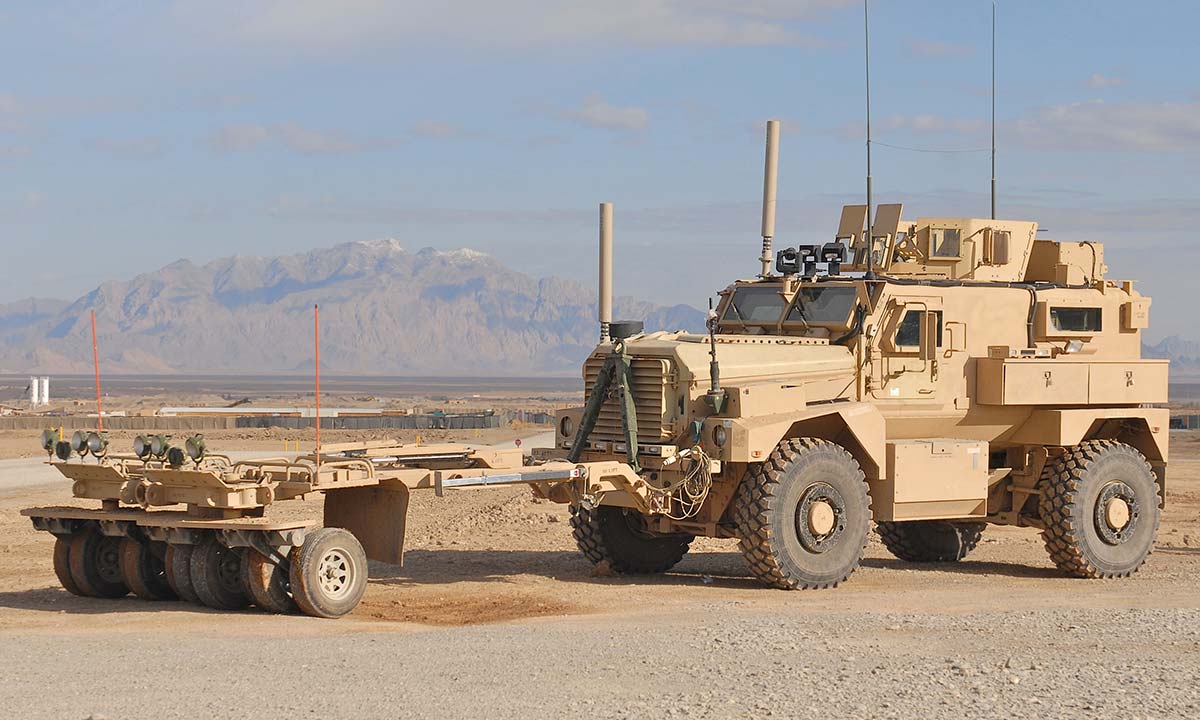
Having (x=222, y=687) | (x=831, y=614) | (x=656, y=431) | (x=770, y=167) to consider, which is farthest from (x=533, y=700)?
(x=770, y=167)

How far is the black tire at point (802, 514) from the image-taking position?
15.8 meters

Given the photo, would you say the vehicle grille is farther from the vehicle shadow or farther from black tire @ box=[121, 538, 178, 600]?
black tire @ box=[121, 538, 178, 600]

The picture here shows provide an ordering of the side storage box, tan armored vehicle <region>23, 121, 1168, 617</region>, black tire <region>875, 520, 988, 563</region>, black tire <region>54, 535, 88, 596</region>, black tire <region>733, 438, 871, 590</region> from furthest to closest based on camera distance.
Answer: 1. black tire <region>875, 520, 988, 563</region>
2. the side storage box
3. black tire <region>733, 438, 871, 590</region>
4. black tire <region>54, 535, 88, 596</region>
5. tan armored vehicle <region>23, 121, 1168, 617</region>

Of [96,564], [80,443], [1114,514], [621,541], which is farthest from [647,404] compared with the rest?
[1114,514]

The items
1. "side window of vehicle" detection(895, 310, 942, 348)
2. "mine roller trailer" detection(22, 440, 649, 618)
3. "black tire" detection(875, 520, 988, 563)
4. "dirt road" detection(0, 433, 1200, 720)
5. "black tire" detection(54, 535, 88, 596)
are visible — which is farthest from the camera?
"black tire" detection(875, 520, 988, 563)

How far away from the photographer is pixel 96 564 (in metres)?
15.5

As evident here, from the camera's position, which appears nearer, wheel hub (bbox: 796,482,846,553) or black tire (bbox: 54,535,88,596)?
black tire (bbox: 54,535,88,596)

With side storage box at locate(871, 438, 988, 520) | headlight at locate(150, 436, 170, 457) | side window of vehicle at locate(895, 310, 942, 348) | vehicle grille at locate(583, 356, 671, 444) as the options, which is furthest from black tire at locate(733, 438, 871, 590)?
headlight at locate(150, 436, 170, 457)

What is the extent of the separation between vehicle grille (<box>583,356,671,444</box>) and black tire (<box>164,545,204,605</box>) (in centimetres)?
430

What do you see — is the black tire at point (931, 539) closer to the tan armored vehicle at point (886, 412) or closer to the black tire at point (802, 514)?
the tan armored vehicle at point (886, 412)

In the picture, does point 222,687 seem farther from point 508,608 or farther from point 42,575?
point 42,575

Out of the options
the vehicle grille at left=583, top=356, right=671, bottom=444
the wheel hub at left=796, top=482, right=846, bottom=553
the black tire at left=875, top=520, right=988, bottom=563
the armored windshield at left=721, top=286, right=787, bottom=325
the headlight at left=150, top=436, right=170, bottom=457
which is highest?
the armored windshield at left=721, top=286, right=787, bottom=325

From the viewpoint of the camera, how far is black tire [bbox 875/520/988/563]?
781 inches

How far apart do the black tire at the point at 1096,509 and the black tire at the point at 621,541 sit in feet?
13.0
